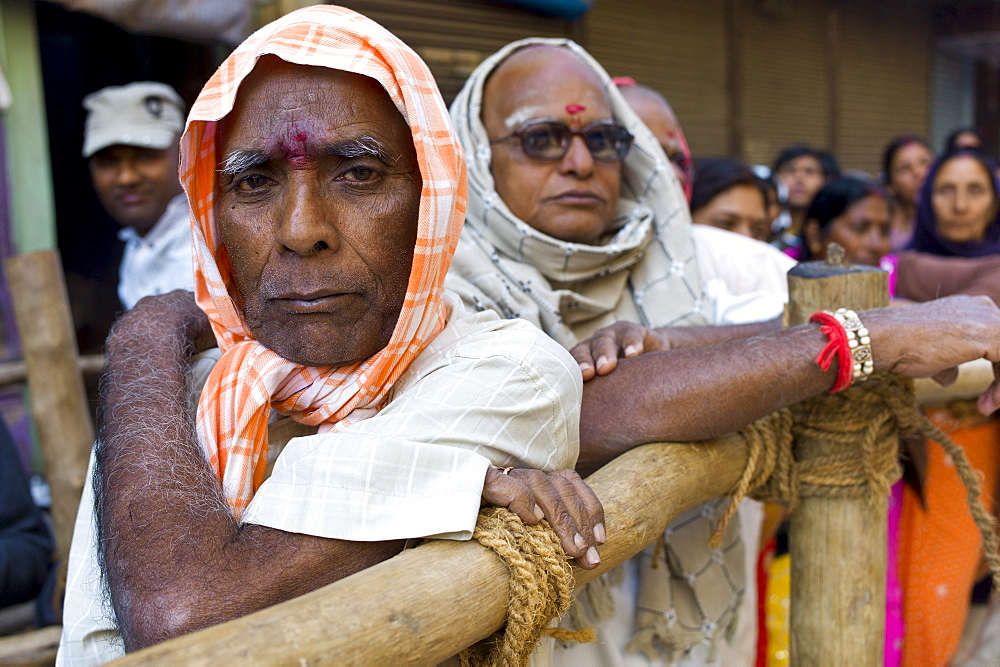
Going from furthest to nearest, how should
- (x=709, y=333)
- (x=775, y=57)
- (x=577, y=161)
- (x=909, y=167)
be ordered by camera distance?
(x=775, y=57) → (x=909, y=167) → (x=577, y=161) → (x=709, y=333)

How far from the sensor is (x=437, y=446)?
1123 millimetres

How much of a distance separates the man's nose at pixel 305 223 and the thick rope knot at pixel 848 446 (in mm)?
968

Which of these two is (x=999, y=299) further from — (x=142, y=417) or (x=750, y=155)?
(x=750, y=155)

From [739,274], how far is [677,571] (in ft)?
→ 3.34

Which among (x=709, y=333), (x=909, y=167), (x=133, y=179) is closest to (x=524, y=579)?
(x=709, y=333)

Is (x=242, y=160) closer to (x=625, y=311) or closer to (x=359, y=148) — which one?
(x=359, y=148)

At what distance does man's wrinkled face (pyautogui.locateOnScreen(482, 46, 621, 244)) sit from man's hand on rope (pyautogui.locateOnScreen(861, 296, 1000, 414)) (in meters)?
0.87

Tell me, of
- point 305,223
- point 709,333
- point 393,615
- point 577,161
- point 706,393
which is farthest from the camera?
point 577,161

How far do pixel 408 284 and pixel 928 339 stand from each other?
102 cm

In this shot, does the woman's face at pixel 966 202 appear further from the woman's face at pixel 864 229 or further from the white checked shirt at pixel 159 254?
the white checked shirt at pixel 159 254

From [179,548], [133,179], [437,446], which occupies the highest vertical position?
[133,179]

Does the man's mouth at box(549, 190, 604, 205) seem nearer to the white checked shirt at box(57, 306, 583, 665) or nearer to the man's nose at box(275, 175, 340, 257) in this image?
the white checked shirt at box(57, 306, 583, 665)

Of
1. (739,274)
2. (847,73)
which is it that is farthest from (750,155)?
(739,274)

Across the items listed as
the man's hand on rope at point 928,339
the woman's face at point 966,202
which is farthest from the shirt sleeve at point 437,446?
the woman's face at point 966,202
